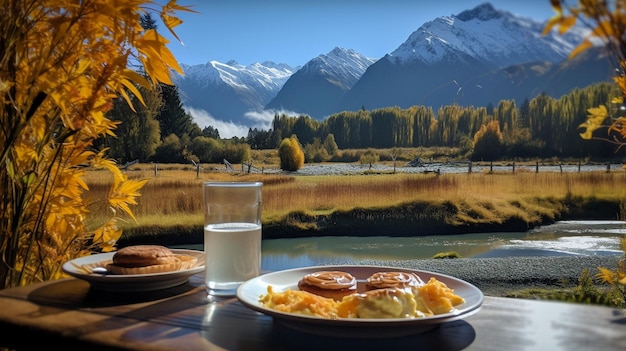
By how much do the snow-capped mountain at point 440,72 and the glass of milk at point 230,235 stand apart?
8.74 ft

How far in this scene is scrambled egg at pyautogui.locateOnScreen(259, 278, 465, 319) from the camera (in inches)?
22.7

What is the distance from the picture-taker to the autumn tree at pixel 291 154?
135 inches

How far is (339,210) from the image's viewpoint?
12.1 ft

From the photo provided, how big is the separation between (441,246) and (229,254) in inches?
127

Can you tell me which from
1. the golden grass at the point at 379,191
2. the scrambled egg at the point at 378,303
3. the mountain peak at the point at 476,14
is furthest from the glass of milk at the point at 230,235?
the golden grass at the point at 379,191

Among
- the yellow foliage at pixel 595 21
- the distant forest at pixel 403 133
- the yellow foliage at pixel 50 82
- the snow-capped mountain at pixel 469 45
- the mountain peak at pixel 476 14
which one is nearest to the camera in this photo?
the yellow foliage at pixel 595 21

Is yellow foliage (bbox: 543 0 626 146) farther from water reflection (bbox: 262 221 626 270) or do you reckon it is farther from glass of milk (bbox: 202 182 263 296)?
water reflection (bbox: 262 221 626 270)

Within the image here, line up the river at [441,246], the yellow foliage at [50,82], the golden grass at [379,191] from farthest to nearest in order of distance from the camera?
the river at [441,246] → the golden grass at [379,191] → the yellow foliage at [50,82]

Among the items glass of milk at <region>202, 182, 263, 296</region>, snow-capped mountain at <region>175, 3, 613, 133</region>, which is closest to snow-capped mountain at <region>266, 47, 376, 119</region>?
snow-capped mountain at <region>175, 3, 613, 133</region>

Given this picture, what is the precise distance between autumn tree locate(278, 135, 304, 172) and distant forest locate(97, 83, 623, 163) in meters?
0.03

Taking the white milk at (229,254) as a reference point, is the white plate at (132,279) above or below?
below

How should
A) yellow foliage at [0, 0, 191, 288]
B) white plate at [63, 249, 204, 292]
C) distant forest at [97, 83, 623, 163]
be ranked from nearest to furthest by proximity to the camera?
white plate at [63, 249, 204, 292]
yellow foliage at [0, 0, 191, 288]
distant forest at [97, 83, 623, 163]

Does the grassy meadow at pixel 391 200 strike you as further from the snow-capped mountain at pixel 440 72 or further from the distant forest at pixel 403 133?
the snow-capped mountain at pixel 440 72

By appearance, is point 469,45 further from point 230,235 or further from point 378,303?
point 378,303
